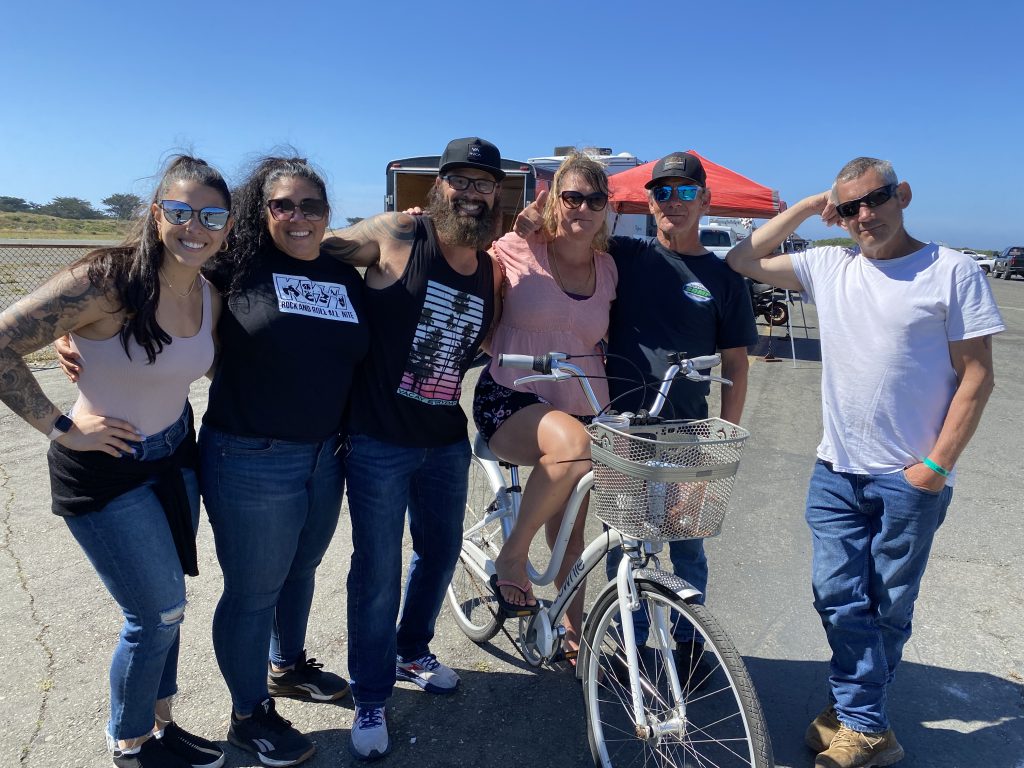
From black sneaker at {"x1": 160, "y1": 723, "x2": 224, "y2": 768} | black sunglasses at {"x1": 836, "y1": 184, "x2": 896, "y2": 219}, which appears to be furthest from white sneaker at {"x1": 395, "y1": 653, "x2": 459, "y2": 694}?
black sunglasses at {"x1": 836, "y1": 184, "x2": 896, "y2": 219}

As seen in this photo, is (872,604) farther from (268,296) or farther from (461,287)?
(268,296)

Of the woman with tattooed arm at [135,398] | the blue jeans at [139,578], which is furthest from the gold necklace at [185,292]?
the blue jeans at [139,578]

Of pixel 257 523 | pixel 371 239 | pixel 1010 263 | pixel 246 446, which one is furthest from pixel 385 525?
pixel 1010 263

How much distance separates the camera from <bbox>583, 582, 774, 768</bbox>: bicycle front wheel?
2178mm

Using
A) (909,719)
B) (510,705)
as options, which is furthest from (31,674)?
(909,719)

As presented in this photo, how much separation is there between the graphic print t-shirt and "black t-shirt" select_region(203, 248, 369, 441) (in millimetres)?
161

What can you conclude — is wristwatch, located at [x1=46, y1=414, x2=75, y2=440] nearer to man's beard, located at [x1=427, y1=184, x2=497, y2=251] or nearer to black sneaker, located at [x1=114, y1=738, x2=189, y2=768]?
black sneaker, located at [x1=114, y1=738, x2=189, y2=768]

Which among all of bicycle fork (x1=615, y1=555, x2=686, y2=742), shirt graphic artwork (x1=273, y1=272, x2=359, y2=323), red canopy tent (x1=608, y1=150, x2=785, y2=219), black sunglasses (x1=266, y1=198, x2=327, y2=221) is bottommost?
bicycle fork (x1=615, y1=555, x2=686, y2=742)

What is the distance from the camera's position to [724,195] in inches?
479

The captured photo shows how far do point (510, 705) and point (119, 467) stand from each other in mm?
1884

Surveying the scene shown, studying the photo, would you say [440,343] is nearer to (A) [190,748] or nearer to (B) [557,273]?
(B) [557,273]

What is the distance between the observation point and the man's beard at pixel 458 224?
8.96 ft

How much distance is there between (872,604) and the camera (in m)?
2.75

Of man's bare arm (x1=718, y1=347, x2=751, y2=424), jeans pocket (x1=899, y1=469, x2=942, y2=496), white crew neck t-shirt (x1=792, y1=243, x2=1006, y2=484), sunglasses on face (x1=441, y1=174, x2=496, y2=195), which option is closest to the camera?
white crew neck t-shirt (x1=792, y1=243, x2=1006, y2=484)
